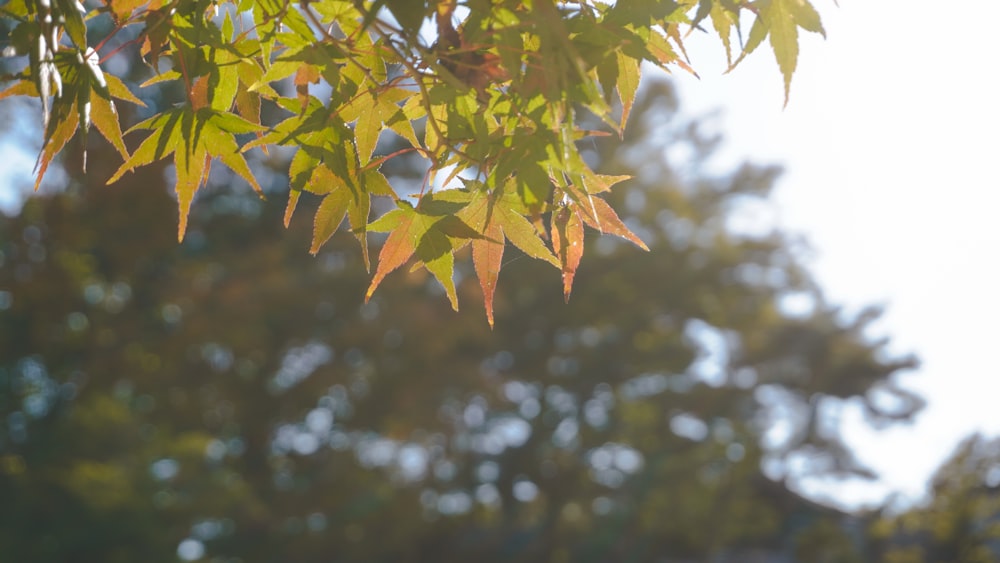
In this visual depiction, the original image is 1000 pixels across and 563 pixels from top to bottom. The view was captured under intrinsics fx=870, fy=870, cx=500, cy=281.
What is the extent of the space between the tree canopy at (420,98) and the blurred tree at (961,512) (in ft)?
17.4

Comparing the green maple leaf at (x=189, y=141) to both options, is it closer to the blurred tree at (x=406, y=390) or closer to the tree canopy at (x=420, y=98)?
the tree canopy at (x=420, y=98)

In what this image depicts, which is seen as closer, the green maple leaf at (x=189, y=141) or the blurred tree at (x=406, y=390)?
the green maple leaf at (x=189, y=141)

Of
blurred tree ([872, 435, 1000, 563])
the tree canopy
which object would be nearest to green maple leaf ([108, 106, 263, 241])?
the tree canopy

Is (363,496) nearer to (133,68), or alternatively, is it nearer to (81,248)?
(81,248)

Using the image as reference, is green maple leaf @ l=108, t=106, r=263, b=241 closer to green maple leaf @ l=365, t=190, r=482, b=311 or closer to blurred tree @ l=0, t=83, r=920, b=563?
green maple leaf @ l=365, t=190, r=482, b=311

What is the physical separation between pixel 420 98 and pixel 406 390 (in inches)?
321

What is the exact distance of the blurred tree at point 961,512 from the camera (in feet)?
18.2

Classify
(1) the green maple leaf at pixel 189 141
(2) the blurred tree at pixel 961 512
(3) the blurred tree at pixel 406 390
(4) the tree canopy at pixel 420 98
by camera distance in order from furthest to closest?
(3) the blurred tree at pixel 406 390, (2) the blurred tree at pixel 961 512, (1) the green maple leaf at pixel 189 141, (4) the tree canopy at pixel 420 98

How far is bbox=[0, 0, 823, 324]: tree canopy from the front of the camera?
3.01 ft

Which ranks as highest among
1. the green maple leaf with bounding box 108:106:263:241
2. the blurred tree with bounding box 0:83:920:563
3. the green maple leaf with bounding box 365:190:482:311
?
the blurred tree with bounding box 0:83:920:563

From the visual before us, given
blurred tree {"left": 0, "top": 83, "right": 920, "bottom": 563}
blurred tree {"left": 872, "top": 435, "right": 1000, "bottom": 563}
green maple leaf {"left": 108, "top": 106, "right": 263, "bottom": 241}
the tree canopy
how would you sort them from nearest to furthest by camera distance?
1. the tree canopy
2. green maple leaf {"left": 108, "top": 106, "right": 263, "bottom": 241}
3. blurred tree {"left": 872, "top": 435, "right": 1000, "bottom": 563}
4. blurred tree {"left": 0, "top": 83, "right": 920, "bottom": 563}

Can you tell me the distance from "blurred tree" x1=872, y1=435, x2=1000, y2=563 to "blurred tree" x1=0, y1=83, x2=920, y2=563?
3.24 feet

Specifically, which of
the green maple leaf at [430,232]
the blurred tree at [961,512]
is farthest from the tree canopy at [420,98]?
the blurred tree at [961,512]

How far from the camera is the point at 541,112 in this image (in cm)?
93
